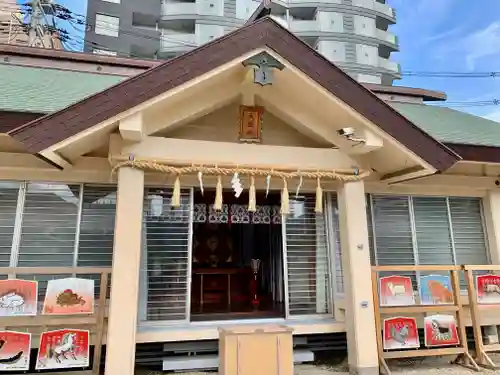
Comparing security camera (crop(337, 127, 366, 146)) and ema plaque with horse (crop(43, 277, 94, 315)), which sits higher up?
security camera (crop(337, 127, 366, 146))

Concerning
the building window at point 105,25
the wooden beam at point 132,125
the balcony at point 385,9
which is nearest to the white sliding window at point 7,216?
the wooden beam at point 132,125

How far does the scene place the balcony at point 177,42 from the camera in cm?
2258

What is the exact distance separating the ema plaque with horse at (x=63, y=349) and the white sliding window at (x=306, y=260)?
8.48 feet

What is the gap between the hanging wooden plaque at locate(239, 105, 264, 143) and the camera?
465 centimetres

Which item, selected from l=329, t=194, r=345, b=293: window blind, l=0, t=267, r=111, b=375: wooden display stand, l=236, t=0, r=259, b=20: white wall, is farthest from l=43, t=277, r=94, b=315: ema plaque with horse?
l=236, t=0, r=259, b=20: white wall

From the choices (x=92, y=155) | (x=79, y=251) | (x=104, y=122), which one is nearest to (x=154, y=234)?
(x=79, y=251)

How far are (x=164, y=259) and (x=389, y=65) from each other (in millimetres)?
24419

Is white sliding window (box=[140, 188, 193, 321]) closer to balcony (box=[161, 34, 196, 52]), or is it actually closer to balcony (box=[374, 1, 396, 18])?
balcony (box=[161, 34, 196, 52])

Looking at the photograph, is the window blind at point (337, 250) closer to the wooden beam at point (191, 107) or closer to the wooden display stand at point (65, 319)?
the wooden beam at point (191, 107)

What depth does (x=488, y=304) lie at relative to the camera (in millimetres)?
4977

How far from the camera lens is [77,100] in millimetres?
4340

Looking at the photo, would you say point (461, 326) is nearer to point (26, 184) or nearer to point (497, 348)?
point (497, 348)

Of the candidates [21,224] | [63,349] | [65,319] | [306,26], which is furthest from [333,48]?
[63,349]

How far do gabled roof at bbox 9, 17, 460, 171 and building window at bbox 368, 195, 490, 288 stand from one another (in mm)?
1552
